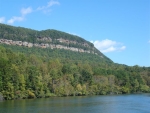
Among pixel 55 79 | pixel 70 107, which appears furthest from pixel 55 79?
pixel 70 107

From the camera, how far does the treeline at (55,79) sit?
92.9 metres

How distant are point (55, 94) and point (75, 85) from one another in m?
16.6


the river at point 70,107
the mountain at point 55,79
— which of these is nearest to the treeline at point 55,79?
the mountain at point 55,79

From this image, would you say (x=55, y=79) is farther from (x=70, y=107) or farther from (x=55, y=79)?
(x=70, y=107)

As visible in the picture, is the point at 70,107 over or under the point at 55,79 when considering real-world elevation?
under

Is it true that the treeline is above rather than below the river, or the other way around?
above

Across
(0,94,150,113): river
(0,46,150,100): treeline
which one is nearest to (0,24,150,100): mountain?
(0,46,150,100): treeline

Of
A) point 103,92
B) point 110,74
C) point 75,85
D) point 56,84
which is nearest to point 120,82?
point 110,74

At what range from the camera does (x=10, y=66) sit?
93688 mm

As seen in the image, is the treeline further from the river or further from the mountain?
the river

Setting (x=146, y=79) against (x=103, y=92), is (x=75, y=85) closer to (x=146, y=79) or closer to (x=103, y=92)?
(x=103, y=92)

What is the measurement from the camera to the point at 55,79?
118125mm

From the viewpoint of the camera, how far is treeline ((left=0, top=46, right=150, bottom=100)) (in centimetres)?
9288

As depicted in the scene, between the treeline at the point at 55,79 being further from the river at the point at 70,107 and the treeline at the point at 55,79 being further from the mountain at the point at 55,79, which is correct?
the river at the point at 70,107
